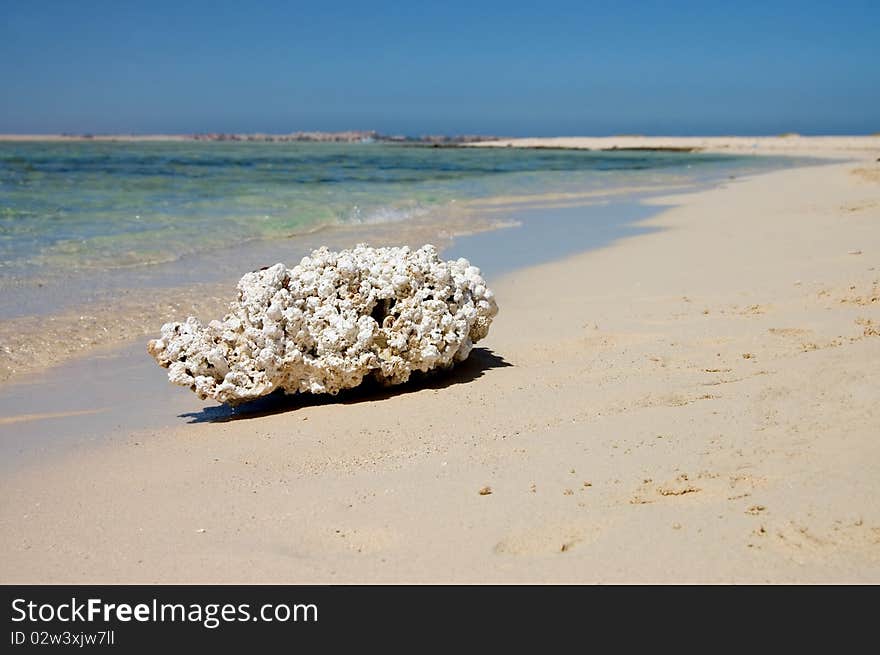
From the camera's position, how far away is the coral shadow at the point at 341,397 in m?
4.59

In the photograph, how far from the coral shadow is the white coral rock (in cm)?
9

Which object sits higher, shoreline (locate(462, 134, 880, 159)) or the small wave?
shoreline (locate(462, 134, 880, 159))

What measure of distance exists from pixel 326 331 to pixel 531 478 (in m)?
1.72

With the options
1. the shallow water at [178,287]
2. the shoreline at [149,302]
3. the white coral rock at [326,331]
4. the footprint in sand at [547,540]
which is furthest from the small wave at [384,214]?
the footprint in sand at [547,540]

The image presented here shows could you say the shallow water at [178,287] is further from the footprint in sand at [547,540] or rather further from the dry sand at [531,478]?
the footprint in sand at [547,540]

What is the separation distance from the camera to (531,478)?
328 cm

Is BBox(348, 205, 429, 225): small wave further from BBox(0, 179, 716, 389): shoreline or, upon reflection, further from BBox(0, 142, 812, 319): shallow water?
BBox(0, 179, 716, 389): shoreline

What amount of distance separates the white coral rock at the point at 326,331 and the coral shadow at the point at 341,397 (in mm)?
91

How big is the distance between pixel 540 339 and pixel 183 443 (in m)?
2.56

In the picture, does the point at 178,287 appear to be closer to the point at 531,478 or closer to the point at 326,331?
the point at 326,331

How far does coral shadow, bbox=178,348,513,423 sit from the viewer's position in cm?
459

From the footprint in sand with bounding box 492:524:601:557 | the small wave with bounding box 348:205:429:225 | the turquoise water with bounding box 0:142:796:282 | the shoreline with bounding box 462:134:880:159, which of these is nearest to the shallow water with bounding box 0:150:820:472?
the small wave with bounding box 348:205:429:225
